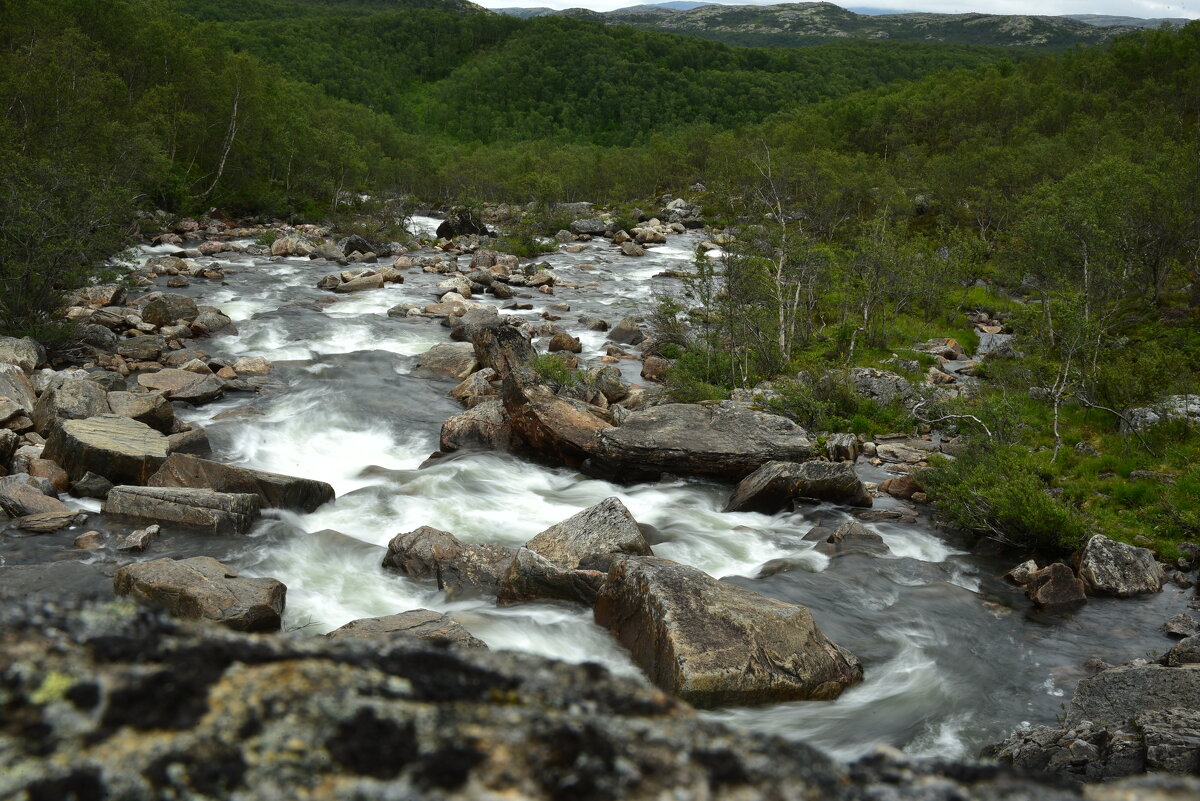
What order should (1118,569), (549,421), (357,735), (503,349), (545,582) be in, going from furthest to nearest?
1. (503,349)
2. (549,421)
3. (1118,569)
4. (545,582)
5. (357,735)

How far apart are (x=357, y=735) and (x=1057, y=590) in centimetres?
1511

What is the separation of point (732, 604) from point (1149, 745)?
4.75m

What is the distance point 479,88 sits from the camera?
6550 inches

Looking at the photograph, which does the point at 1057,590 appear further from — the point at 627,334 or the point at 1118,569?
the point at 627,334

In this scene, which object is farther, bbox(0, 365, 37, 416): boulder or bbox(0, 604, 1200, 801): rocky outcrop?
bbox(0, 365, 37, 416): boulder

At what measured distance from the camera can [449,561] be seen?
548 inches

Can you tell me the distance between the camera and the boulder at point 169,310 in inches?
1147

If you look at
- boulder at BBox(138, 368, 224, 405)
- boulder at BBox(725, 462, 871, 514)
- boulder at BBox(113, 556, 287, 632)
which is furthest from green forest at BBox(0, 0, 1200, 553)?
boulder at BBox(113, 556, 287, 632)

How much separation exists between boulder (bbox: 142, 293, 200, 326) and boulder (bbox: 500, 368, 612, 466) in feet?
51.5

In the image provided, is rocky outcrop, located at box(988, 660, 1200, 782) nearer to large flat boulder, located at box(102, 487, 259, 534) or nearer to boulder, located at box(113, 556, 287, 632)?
boulder, located at box(113, 556, 287, 632)

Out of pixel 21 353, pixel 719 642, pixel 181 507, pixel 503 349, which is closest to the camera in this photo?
pixel 719 642

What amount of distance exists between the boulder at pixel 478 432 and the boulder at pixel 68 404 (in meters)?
7.91

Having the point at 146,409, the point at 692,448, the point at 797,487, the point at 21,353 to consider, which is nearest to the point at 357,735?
the point at 797,487

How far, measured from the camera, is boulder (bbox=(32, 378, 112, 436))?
706 inches
